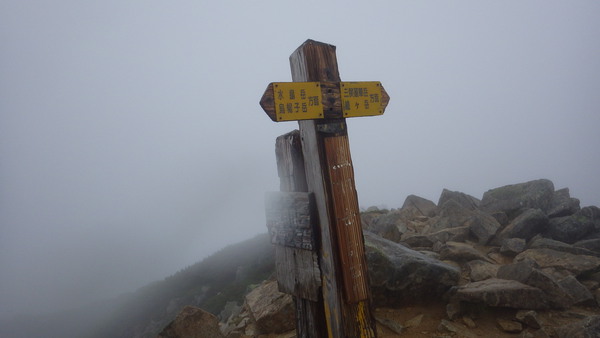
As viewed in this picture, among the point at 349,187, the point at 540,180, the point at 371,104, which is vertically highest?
the point at 371,104

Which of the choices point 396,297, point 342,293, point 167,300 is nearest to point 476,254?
point 396,297

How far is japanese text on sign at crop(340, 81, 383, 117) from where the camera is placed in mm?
3048

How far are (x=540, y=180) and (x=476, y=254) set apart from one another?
5462mm

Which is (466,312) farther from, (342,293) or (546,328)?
(342,293)

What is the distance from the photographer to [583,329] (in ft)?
15.2

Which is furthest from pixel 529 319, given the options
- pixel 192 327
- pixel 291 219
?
pixel 192 327

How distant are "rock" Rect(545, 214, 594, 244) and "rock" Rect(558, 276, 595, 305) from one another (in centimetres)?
317

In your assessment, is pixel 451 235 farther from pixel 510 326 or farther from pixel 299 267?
pixel 299 267

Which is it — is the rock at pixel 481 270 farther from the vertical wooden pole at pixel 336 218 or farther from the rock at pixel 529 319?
the vertical wooden pole at pixel 336 218

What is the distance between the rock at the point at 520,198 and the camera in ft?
33.5

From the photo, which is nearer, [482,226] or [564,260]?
[564,260]

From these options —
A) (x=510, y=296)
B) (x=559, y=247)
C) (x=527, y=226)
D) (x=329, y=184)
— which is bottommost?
(x=559, y=247)

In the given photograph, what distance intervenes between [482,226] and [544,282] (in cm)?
342

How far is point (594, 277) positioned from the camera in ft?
21.5
